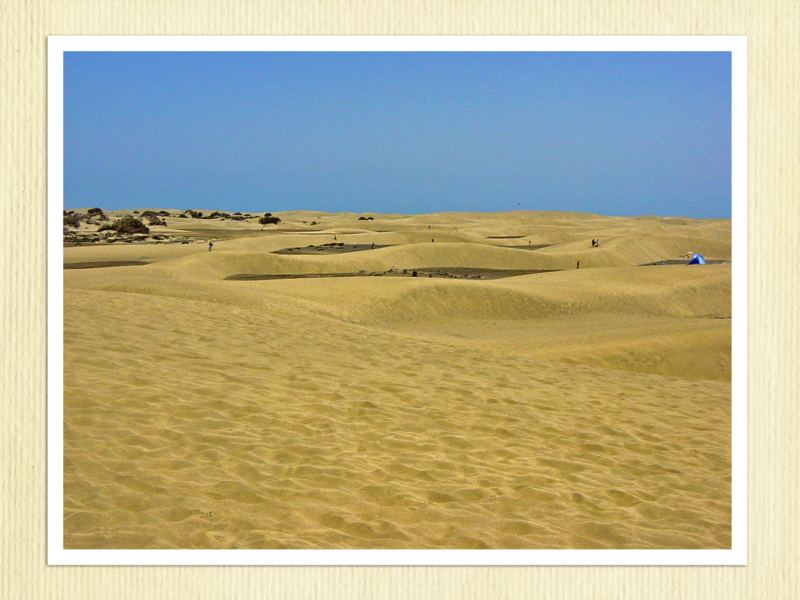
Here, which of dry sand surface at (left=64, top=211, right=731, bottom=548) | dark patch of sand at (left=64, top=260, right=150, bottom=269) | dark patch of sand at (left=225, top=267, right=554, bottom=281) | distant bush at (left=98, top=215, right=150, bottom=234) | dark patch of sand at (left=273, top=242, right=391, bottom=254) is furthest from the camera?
distant bush at (left=98, top=215, right=150, bottom=234)

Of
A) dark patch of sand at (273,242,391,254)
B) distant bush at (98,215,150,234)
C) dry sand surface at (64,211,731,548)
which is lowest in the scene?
dry sand surface at (64,211,731,548)

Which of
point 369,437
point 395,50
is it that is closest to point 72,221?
point 369,437

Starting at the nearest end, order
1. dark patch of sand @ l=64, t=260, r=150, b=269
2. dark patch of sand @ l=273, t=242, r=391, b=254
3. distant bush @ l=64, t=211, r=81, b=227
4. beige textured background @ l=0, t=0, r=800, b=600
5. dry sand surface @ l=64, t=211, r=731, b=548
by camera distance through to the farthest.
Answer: beige textured background @ l=0, t=0, r=800, b=600 → dry sand surface @ l=64, t=211, r=731, b=548 → dark patch of sand @ l=64, t=260, r=150, b=269 → dark patch of sand @ l=273, t=242, r=391, b=254 → distant bush @ l=64, t=211, r=81, b=227

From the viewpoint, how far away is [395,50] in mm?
5230

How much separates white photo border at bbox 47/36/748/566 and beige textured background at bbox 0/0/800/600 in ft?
0.19

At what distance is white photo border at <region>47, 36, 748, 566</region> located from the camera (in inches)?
194

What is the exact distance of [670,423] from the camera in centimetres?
840

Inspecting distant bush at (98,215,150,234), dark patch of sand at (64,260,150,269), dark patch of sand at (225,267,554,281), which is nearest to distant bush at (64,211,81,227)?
distant bush at (98,215,150,234)

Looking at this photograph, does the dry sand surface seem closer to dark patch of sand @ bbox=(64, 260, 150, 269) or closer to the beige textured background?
the beige textured background
